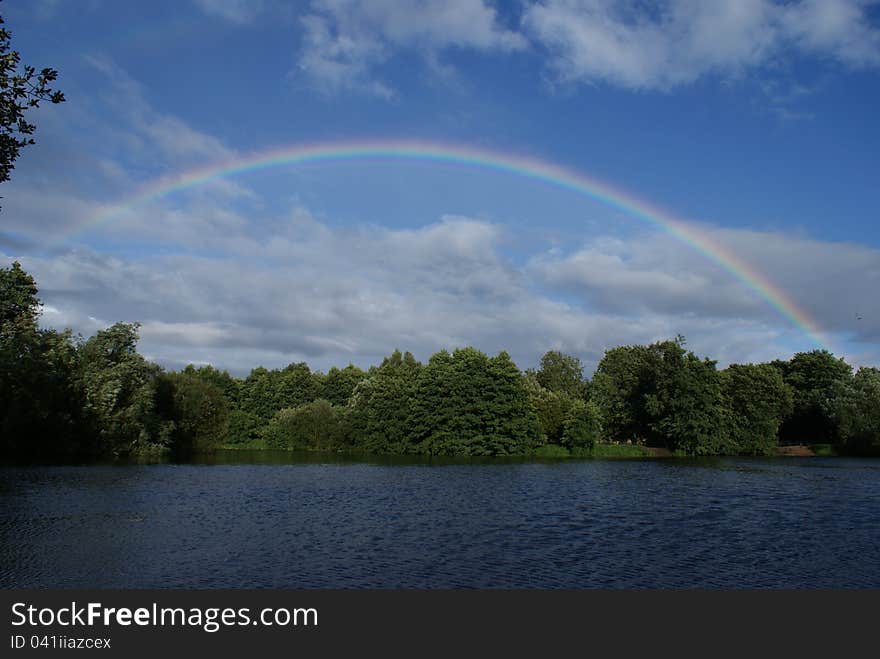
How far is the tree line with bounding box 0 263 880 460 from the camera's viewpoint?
3081 inches

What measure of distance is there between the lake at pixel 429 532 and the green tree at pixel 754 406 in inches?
1968

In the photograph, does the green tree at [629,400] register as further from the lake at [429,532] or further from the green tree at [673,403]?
the lake at [429,532]

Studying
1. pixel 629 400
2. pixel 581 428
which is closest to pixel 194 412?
pixel 581 428

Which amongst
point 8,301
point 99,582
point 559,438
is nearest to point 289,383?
point 559,438

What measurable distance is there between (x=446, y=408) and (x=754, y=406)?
53.0m

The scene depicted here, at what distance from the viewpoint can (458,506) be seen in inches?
1757

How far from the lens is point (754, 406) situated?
114 m

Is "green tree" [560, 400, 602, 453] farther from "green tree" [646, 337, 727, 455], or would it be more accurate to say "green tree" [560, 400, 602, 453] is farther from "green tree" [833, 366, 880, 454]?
"green tree" [833, 366, 880, 454]

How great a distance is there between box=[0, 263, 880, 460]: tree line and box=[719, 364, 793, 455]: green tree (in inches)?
9.2

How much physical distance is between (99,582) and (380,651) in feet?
38.7

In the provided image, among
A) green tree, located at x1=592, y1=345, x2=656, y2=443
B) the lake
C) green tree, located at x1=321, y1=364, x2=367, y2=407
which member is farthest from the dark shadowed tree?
the lake

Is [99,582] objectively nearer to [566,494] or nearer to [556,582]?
[556,582]

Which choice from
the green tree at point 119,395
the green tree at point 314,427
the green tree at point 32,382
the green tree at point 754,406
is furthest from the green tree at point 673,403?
the green tree at point 32,382

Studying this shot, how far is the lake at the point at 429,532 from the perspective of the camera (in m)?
24.8
